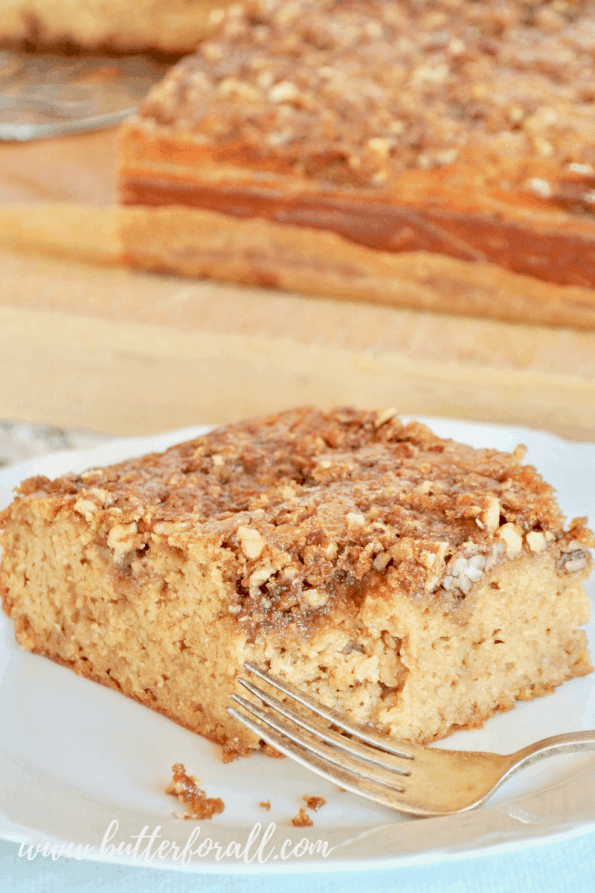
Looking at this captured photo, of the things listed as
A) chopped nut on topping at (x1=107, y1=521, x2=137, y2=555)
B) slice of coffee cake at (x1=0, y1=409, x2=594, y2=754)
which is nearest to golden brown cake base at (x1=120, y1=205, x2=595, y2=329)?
slice of coffee cake at (x1=0, y1=409, x2=594, y2=754)

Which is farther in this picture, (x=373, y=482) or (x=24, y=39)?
(x=24, y=39)

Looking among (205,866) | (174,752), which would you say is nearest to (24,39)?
(174,752)

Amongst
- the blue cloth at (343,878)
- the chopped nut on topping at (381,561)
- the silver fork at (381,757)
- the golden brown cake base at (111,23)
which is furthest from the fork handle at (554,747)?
the golden brown cake base at (111,23)

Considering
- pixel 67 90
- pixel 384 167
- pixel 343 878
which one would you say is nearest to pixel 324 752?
pixel 343 878

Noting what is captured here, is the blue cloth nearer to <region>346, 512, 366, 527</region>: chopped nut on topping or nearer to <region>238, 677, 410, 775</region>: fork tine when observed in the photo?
<region>238, 677, 410, 775</region>: fork tine

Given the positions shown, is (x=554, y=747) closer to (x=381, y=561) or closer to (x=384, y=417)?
(x=381, y=561)

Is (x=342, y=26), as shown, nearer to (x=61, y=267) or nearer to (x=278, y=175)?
(x=278, y=175)

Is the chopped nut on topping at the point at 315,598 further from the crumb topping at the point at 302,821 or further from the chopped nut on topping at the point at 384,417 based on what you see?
the chopped nut on topping at the point at 384,417
